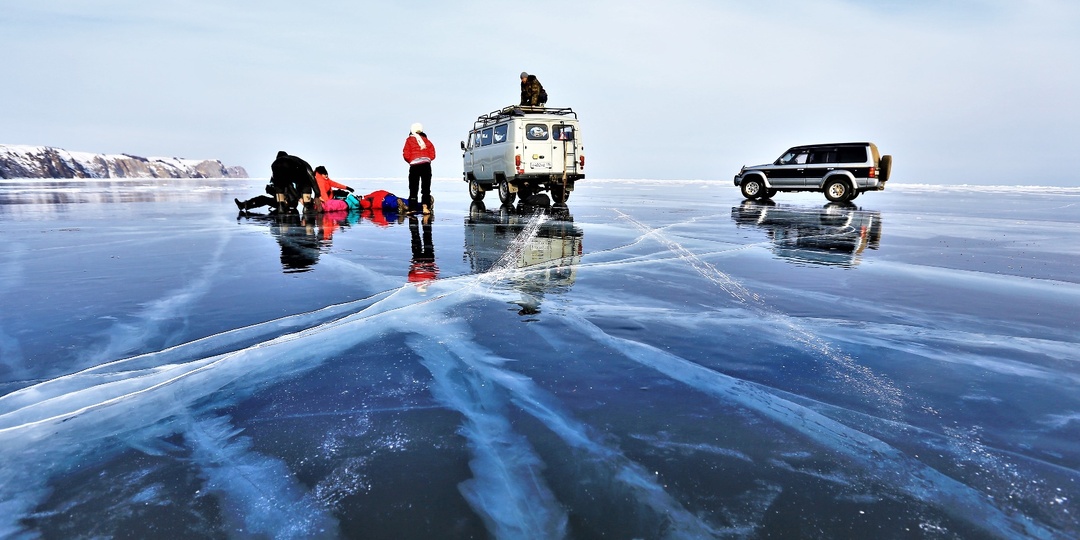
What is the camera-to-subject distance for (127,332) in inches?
144

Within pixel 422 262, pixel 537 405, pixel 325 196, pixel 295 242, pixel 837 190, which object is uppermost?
pixel 837 190

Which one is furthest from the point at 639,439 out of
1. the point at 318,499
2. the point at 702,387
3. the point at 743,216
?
the point at 743,216

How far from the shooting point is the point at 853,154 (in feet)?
59.2

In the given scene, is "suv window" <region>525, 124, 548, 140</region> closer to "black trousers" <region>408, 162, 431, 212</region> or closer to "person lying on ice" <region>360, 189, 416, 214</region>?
"person lying on ice" <region>360, 189, 416, 214</region>

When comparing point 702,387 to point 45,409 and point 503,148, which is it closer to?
point 45,409

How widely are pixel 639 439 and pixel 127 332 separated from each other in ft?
11.8

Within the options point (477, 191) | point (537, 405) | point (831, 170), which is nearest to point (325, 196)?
point (477, 191)

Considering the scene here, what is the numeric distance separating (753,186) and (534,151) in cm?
1023

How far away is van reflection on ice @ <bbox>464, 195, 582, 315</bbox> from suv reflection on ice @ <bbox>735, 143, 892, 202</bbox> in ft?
36.2

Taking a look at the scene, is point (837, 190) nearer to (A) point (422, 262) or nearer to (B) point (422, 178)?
(B) point (422, 178)

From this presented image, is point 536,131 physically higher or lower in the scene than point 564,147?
higher

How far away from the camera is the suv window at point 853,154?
1789 centimetres

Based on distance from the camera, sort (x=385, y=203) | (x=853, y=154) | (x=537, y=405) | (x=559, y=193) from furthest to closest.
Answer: (x=853, y=154) → (x=559, y=193) → (x=385, y=203) → (x=537, y=405)

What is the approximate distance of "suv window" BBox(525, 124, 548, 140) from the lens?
15.1 m
